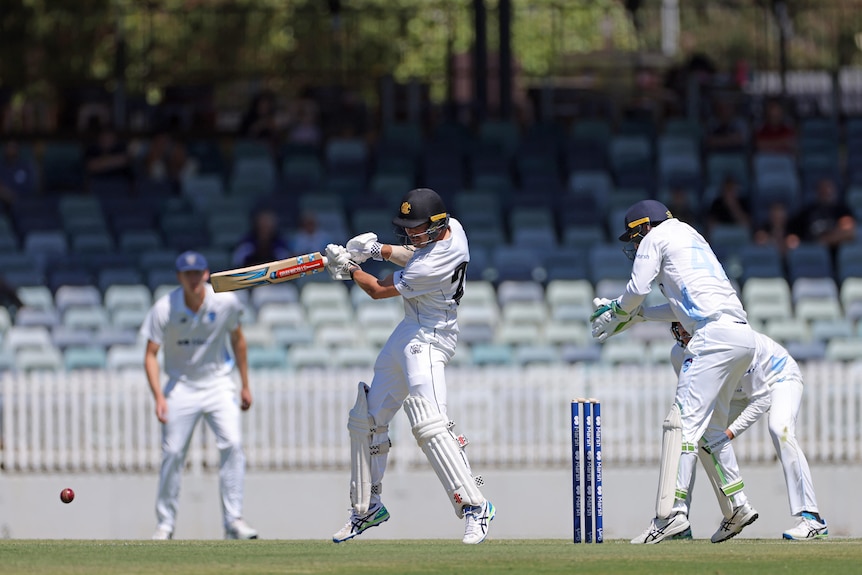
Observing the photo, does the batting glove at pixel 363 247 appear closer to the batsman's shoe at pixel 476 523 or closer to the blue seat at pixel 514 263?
the batsman's shoe at pixel 476 523

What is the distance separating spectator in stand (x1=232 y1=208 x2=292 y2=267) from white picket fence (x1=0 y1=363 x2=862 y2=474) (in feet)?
7.45

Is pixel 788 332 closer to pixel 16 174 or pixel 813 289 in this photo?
pixel 813 289

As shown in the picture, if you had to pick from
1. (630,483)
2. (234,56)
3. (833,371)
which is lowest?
(630,483)

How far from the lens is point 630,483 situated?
1440 centimetres

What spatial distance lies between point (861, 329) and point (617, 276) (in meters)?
2.64

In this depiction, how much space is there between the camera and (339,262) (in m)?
8.77

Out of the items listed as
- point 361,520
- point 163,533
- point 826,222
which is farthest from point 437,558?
point 826,222

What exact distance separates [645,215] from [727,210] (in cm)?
974

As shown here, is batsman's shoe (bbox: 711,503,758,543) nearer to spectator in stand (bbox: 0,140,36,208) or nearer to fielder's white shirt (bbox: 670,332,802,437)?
fielder's white shirt (bbox: 670,332,802,437)

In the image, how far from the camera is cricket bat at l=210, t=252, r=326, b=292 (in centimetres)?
891

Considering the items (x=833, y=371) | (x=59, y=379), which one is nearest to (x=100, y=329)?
(x=59, y=379)

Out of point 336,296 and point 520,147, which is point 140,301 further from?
point 520,147

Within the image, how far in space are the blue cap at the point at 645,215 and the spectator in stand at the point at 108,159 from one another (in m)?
11.6

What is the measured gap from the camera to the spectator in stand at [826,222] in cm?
1784
